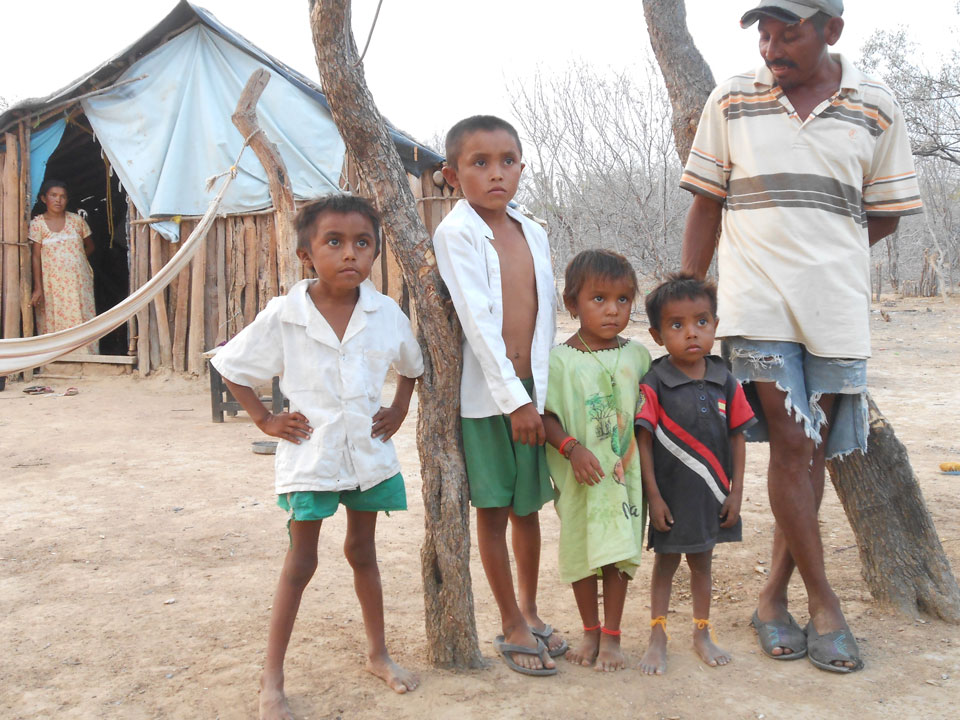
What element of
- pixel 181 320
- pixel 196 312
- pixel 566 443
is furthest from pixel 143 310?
pixel 566 443

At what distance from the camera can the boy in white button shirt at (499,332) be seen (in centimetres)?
204

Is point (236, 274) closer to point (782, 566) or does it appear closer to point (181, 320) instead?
point (181, 320)

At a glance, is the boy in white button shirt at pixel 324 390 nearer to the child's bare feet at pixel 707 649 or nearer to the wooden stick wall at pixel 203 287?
the child's bare feet at pixel 707 649

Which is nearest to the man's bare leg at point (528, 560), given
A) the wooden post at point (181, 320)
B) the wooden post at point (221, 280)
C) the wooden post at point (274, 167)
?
the wooden post at point (274, 167)

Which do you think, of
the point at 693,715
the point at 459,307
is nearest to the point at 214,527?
the point at 459,307

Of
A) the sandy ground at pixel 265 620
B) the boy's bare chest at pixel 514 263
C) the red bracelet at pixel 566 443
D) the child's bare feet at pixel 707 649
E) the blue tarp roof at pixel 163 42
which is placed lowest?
the sandy ground at pixel 265 620

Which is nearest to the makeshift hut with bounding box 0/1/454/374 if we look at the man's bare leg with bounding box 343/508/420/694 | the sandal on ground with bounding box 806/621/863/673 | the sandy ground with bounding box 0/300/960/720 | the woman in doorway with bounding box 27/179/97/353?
the woman in doorway with bounding box 27/179/97/353

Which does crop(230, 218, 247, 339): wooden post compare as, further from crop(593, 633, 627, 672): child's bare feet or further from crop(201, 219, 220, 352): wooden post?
crop(593, 633, 627, 672): child's bare feet

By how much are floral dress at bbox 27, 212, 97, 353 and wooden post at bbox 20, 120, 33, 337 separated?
0.09m

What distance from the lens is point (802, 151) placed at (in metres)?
2.17

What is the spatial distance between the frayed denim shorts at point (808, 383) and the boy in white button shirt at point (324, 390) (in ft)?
3.22

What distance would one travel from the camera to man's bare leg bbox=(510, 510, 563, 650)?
89.5 inches

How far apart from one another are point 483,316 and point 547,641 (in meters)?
0.99

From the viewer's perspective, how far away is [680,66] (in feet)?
9.27
